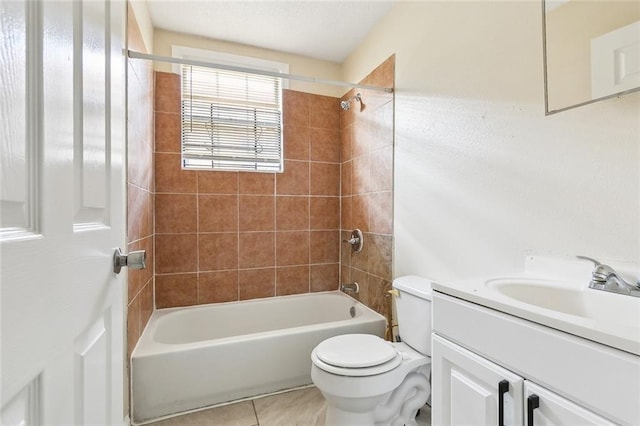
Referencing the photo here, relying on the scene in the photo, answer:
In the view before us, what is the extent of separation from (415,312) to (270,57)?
2.32 metres

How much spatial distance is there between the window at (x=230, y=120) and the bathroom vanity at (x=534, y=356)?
6.41ft

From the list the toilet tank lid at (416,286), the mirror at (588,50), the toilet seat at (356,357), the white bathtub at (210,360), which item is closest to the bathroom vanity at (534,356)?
the toilet seat at (356,357)

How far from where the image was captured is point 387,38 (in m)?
2.08

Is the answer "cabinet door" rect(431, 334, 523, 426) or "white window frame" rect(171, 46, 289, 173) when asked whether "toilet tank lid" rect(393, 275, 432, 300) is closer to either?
"cabinet door" rect(431, 334, 523, 426)

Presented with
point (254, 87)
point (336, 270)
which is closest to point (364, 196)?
point (336, 270)

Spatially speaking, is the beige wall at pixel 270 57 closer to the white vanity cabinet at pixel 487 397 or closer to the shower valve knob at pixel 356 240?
the shower valve knob at pixel 356 240

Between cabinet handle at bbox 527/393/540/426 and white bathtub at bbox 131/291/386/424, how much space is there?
133 cm

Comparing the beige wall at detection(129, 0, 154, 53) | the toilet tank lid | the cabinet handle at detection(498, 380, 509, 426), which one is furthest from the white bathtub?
the beige wall at detection(129, 0, 154, 53)

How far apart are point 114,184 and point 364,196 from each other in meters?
1.85

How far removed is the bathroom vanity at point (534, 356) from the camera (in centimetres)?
56

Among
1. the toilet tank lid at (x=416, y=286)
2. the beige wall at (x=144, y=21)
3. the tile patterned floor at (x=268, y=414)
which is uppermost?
the beige wall at (x=144, y=21)

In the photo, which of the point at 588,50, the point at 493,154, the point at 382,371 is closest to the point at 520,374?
the point at 382,371

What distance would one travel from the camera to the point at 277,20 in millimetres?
2105

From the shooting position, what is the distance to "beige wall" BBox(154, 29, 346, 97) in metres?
2.26
